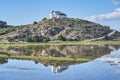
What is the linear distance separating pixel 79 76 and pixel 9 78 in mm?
10332

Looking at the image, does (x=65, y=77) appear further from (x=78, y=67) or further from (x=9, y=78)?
(x=78, y=67)

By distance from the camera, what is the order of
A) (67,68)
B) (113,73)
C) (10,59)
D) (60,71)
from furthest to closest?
(10,59)
(67,68)
(60,71)
(113,73)

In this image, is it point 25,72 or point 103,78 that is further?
point 25,72

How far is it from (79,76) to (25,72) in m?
10.9

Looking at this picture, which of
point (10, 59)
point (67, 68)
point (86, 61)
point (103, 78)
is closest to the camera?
point (103, 78)

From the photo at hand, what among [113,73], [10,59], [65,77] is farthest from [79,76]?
[10,59]

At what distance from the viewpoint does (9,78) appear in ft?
182

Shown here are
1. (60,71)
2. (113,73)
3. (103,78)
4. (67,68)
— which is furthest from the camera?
(67,68)

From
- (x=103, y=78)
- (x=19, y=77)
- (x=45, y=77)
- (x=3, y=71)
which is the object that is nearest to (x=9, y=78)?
(x=19, y=77)

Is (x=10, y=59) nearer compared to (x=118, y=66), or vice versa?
(x=118, y=66)

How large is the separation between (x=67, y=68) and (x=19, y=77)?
1310 centimetres

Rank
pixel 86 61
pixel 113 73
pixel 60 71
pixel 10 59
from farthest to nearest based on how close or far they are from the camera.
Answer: pixel 10 59 < pixel 86 61 < pixel 60 71 < pixel 113 73

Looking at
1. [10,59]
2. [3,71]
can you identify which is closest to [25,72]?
[3,71]

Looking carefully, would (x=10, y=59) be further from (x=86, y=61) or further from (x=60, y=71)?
(x=60, y=71)
